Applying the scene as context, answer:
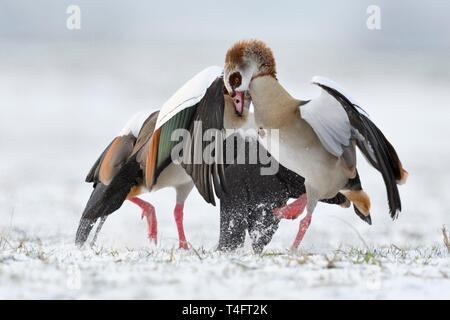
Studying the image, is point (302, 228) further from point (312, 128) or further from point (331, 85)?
point (331, 85)

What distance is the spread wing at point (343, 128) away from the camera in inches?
185

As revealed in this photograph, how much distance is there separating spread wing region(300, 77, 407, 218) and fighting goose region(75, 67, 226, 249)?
812mm

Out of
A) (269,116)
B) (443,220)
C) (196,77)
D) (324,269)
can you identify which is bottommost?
(443,220)

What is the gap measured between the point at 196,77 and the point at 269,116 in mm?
691

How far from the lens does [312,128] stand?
486cm

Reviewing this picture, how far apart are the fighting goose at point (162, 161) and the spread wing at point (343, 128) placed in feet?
2.66

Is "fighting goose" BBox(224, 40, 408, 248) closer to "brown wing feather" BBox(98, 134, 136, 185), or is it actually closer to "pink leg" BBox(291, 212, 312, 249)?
"pink leg" BBox(291, 212, 312, 249)

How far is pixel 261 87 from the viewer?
500cm

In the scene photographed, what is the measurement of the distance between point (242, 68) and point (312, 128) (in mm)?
788

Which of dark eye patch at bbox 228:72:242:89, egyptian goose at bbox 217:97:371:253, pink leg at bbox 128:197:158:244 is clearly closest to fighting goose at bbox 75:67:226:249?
pink leg at bbox 128:197:158:244

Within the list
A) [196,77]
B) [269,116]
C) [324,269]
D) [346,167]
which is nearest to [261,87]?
[269,116]

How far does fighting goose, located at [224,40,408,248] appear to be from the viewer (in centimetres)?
475

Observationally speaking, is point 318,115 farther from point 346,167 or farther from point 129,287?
point 129,287
